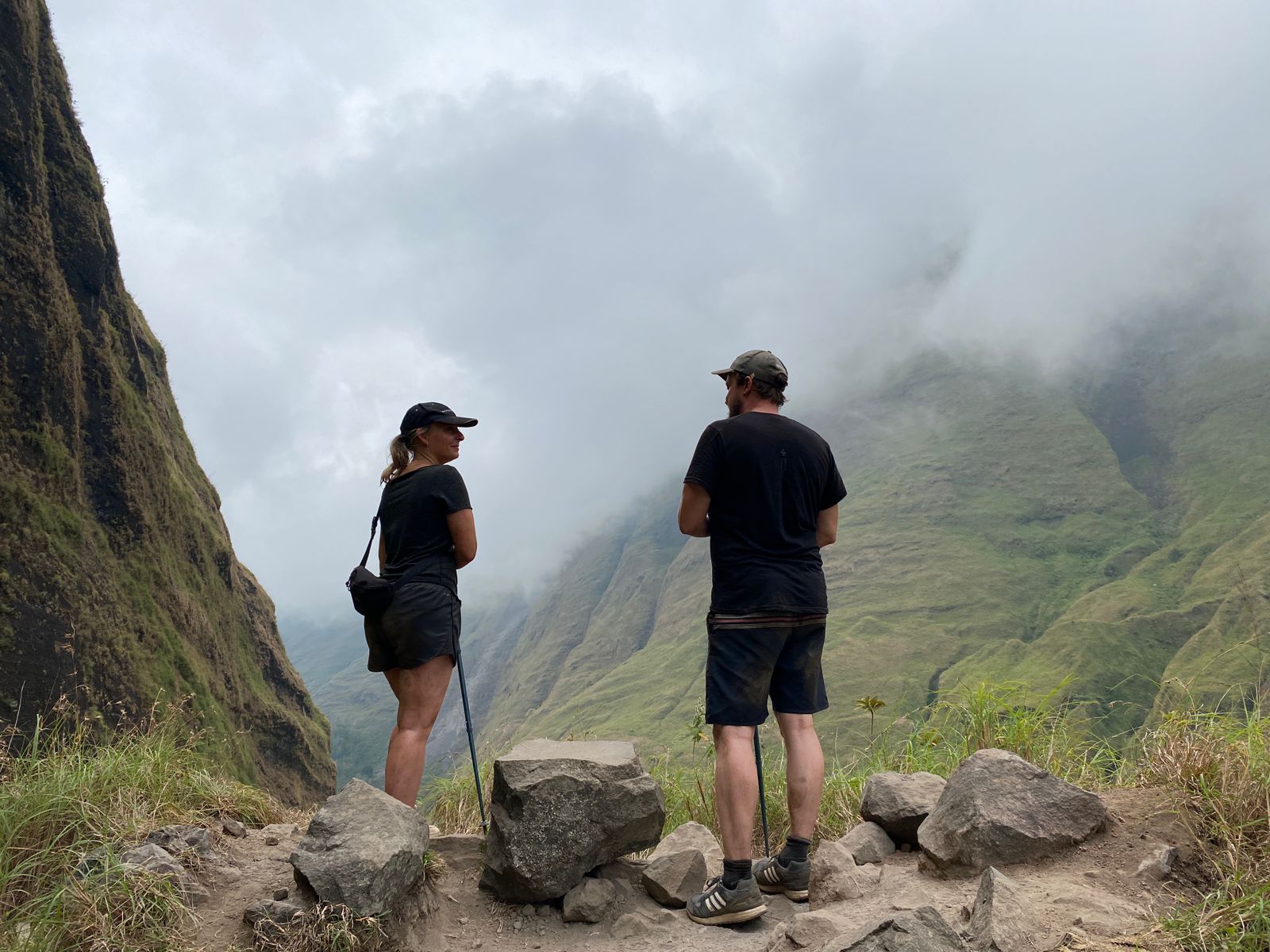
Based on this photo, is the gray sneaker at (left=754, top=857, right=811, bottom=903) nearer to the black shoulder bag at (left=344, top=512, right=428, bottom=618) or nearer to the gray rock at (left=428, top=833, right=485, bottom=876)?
the gray rock at (left=428, top=833, right=485, bottom=876)

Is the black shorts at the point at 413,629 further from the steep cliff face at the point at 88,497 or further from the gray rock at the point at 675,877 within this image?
the steep cliff face at the point at 88,497

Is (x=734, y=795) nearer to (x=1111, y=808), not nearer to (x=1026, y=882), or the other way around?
(x=1026, y=882)

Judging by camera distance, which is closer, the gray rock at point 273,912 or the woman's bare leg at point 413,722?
the gray rock at point 273,912

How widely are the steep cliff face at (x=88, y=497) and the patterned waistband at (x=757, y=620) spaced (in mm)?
18729

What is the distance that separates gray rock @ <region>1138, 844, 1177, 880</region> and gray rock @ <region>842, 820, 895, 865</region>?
1.62 m

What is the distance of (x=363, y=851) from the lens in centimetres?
450

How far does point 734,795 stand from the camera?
4801 millimetres

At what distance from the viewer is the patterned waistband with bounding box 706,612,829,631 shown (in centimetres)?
506

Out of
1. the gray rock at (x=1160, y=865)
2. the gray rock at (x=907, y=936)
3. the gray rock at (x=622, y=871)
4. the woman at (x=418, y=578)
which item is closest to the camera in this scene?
the gray rock at (x=907, y=936)

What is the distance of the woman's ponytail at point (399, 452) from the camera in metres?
6.02

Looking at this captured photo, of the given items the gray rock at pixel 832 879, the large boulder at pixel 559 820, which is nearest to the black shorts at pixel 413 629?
the large boulder at pixel 559 820

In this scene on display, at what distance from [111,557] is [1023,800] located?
27100 millimetres

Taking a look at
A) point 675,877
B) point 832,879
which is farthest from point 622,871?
point 832,879

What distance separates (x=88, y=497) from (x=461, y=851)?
24987mm
